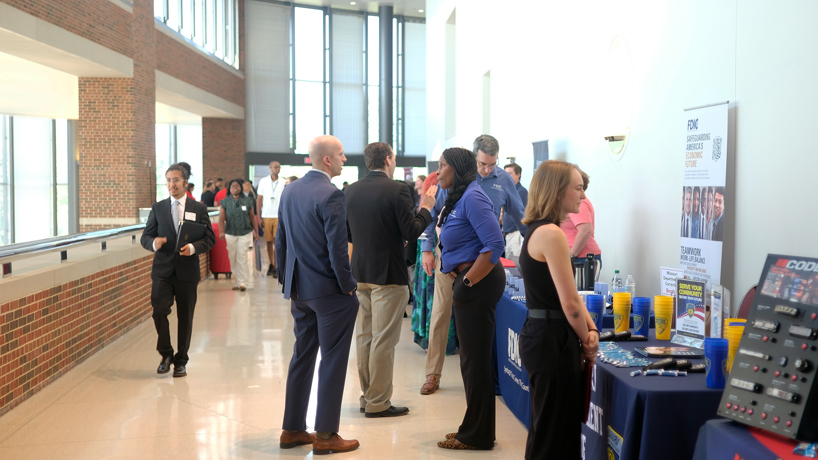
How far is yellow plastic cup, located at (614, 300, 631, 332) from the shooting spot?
9.73 feet

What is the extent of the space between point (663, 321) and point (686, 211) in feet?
4.73

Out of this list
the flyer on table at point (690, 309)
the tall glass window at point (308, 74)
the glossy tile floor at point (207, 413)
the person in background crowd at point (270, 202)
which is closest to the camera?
the flyer on table at point (690, 309)

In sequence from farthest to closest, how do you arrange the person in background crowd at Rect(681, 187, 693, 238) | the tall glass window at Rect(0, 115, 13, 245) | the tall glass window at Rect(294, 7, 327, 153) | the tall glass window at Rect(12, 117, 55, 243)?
the tall glass window at Rect(294, 7, 327, 153)
the tall glass window at Rect(12, 117, 55, 243)
the tall glass window at Rect(0, 115, 13, 245)
the person in background crowd at Rect(681, 187, 693, 238)

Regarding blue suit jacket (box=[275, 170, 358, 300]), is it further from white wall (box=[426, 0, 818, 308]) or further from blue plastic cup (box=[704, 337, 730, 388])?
white wall (box=[426, 0, 818, 308])

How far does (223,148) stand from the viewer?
19.9 metres

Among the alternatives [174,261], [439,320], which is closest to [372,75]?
[174,261]

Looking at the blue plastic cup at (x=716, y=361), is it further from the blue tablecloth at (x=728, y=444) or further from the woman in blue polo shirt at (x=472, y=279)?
the woman in blue polo shirt at (x=472, y=279)

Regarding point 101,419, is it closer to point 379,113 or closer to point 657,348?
point 657,348

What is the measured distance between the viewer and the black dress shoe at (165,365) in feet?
17.0

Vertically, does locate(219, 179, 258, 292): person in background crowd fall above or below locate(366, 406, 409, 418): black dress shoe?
above

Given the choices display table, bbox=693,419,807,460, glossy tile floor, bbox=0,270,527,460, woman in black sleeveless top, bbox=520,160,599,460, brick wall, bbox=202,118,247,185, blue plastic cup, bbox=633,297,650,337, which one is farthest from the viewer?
brick wall, bbox=202,118,247,185

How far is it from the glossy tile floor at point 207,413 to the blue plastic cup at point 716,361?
1.49m

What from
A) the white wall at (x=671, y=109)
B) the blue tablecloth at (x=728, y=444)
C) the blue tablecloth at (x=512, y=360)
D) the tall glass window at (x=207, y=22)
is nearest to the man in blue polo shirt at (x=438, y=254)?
the blue tablecloth at (x=512, y=360)

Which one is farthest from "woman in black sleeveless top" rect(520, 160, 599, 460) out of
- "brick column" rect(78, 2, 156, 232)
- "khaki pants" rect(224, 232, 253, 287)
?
"brick column" rect(78, 2, 156, 232)
